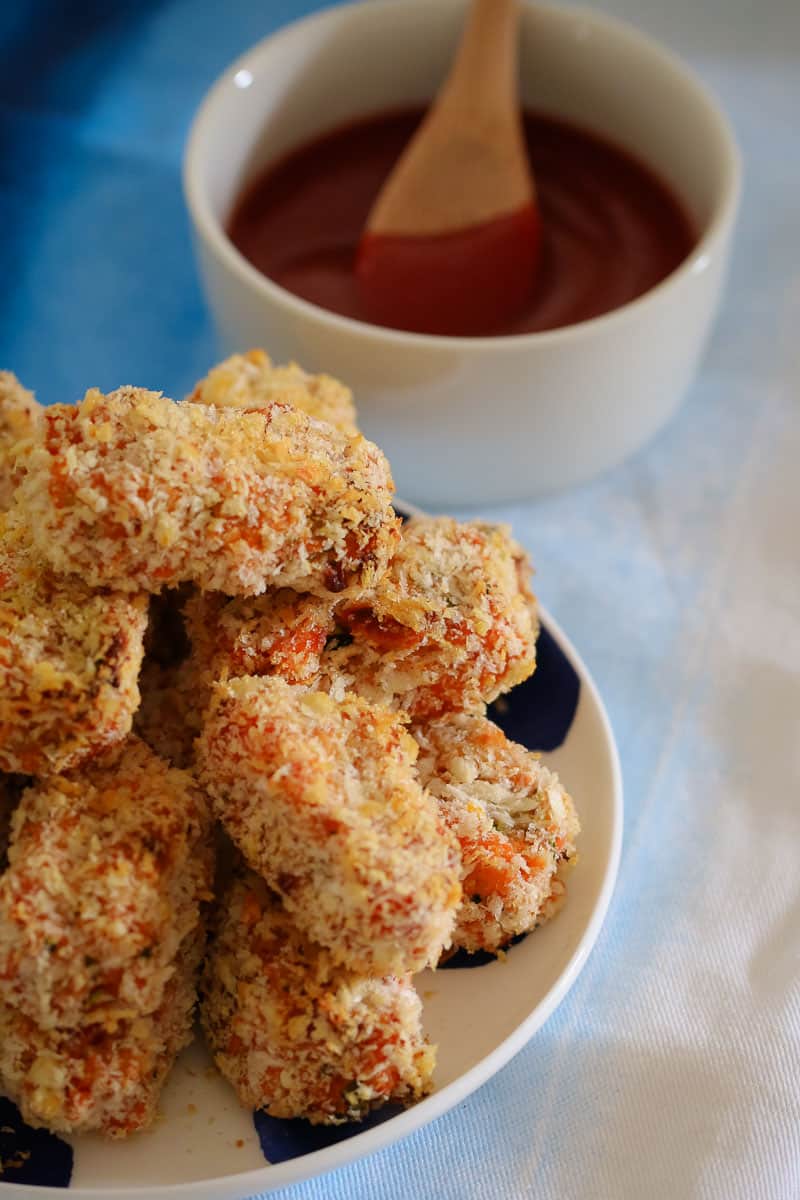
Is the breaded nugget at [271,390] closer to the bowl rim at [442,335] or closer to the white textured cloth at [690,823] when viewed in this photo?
the bowl rim at [442,335]

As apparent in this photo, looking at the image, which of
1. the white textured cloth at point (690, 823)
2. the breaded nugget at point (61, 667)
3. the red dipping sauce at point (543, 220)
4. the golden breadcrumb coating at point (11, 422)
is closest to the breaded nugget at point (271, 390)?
the golden breadcrumb coating at point (11, 422)

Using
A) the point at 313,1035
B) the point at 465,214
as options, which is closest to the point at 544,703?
the point at 313,1035

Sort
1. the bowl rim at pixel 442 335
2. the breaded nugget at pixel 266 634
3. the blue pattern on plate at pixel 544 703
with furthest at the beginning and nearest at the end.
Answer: the bowl rim at pixel 442 335
the blue pattern on plate at pixel 544 703
the breaded nugget at pixel 266 634

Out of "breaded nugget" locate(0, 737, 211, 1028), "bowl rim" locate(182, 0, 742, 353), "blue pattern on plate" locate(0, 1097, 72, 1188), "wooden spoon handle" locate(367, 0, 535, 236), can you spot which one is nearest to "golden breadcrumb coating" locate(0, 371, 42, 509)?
"breaded nugget" locate(0, 737, 211, 1028)

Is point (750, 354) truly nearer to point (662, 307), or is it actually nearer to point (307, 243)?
point (662, 307)

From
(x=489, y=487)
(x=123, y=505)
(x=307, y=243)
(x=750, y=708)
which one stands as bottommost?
(x=750, y=708)

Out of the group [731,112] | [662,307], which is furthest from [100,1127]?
[731,112]
